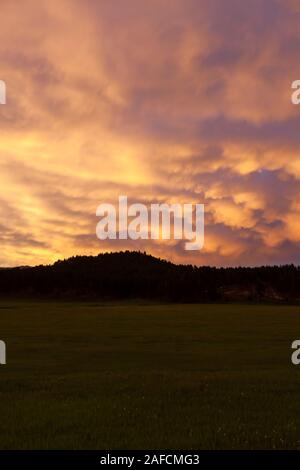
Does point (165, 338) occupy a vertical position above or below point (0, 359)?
above

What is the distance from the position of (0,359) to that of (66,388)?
14406 millimetres

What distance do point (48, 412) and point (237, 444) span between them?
686 centimetres

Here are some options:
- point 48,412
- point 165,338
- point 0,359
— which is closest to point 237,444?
point 48,412

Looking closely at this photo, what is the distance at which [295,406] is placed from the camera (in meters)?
19.2

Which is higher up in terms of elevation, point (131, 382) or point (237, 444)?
point (131, 382)

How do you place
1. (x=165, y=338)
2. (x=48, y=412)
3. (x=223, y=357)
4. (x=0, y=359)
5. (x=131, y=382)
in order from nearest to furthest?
(x=48, y=412) → (x=131, y=382) → (x=0, y=359) → (x=223, y=357) → (x=165, y=338)

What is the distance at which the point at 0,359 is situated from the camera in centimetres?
3591

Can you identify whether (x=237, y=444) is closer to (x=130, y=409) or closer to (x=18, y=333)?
(x=130, y=409)

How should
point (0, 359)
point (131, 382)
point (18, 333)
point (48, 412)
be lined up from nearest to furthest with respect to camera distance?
point (48, 412) < point (131, 382) < point (0, 359) < point (18, 333)
